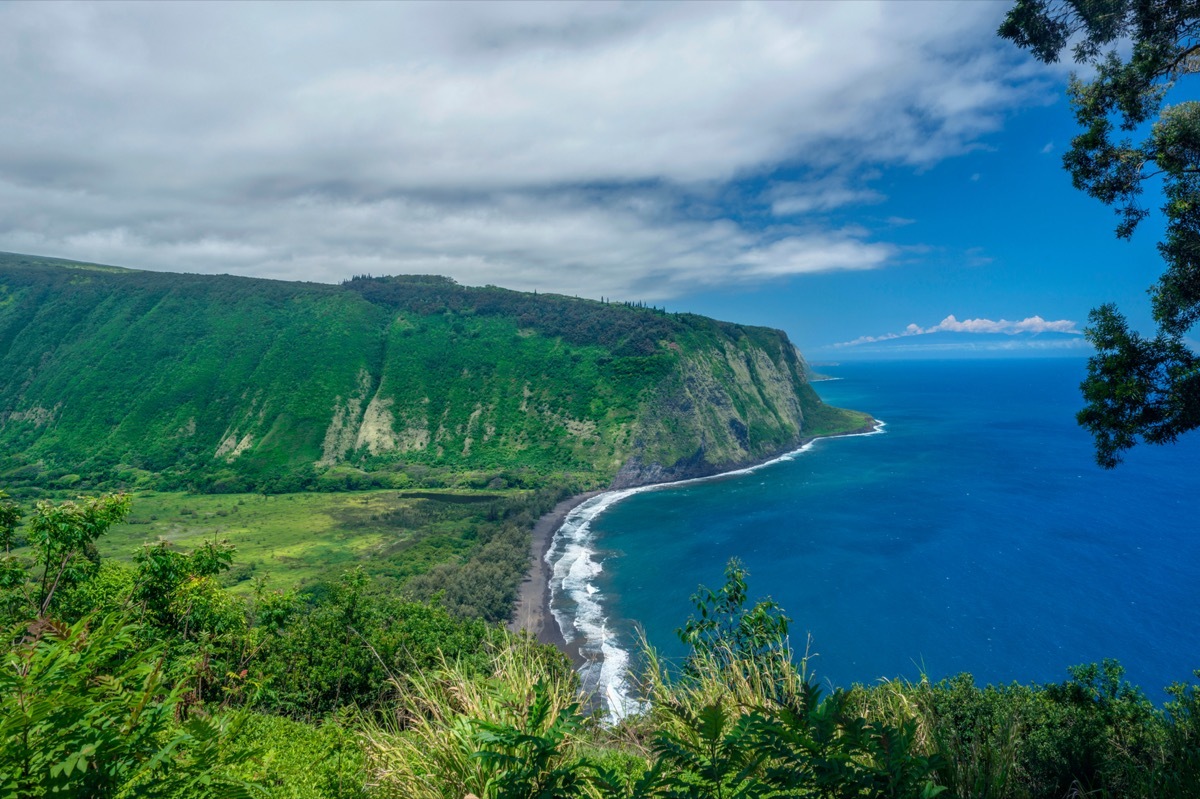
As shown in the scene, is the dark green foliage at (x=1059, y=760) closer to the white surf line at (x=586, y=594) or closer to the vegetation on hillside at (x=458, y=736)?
the vegetation on hillside at (x=458, y=736)

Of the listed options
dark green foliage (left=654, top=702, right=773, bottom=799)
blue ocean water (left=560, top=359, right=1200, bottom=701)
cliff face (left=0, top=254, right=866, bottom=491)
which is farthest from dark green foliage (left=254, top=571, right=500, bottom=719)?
cliff face (left=0, top=254, right=866, bottom=491)

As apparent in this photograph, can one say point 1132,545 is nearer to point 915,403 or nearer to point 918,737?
point 918,737

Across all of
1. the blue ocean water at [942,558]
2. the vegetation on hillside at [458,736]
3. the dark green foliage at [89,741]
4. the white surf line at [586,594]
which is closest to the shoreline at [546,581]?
the white surf line at [586,594]

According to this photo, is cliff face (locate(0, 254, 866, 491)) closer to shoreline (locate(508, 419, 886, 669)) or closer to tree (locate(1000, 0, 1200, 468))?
shoreline (locate(508, 419, 886, 669))

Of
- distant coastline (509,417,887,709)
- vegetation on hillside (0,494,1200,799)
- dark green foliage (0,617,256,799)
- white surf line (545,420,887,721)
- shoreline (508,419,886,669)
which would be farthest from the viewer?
shoreline (508,419,886,669)

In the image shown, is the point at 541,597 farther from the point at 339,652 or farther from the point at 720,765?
the point at 720,765
